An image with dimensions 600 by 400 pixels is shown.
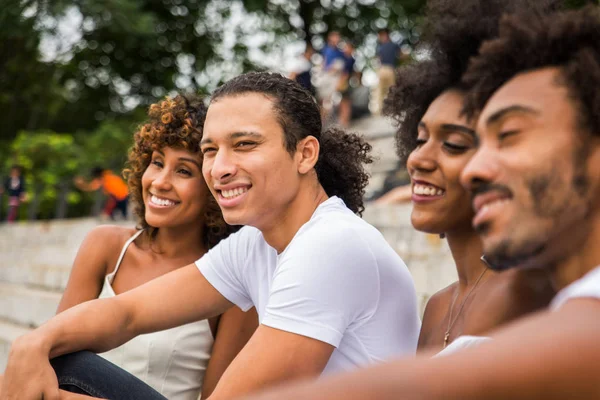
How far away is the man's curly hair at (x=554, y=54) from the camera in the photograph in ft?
4.04

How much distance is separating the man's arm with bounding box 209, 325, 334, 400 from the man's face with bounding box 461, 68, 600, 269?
0.78m

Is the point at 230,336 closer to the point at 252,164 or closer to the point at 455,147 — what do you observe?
the point at 252,164

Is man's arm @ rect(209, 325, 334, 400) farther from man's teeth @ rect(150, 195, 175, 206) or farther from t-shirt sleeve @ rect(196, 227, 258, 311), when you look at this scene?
man's teeth @ rect(150, 195, 175, 206)

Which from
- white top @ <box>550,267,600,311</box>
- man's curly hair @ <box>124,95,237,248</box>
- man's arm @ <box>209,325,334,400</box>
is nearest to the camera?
white top @ <box>550,267,600,311</box>

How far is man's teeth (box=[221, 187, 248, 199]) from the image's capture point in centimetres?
233

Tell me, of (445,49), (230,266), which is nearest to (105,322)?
(230,266)

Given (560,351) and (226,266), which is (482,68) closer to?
(560,351)

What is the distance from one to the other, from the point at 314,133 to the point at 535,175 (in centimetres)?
136

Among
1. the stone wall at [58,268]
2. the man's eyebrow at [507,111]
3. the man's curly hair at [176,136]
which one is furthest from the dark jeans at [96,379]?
the stone wall at [58,268]

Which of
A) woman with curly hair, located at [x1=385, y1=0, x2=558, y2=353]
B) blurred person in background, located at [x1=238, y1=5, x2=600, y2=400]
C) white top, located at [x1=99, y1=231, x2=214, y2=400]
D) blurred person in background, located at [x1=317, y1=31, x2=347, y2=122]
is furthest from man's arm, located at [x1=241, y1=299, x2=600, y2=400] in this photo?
blurred person in background, located at [x1=317, y1=31, x2=347, y2=122]

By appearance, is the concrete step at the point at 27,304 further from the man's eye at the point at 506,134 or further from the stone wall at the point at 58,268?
Answer: the man's eye at the point at 506,134

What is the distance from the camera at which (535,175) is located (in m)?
1.20

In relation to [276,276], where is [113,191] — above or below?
below

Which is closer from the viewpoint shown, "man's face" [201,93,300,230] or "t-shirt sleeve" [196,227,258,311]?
"man's face" [201,93,300,230]
